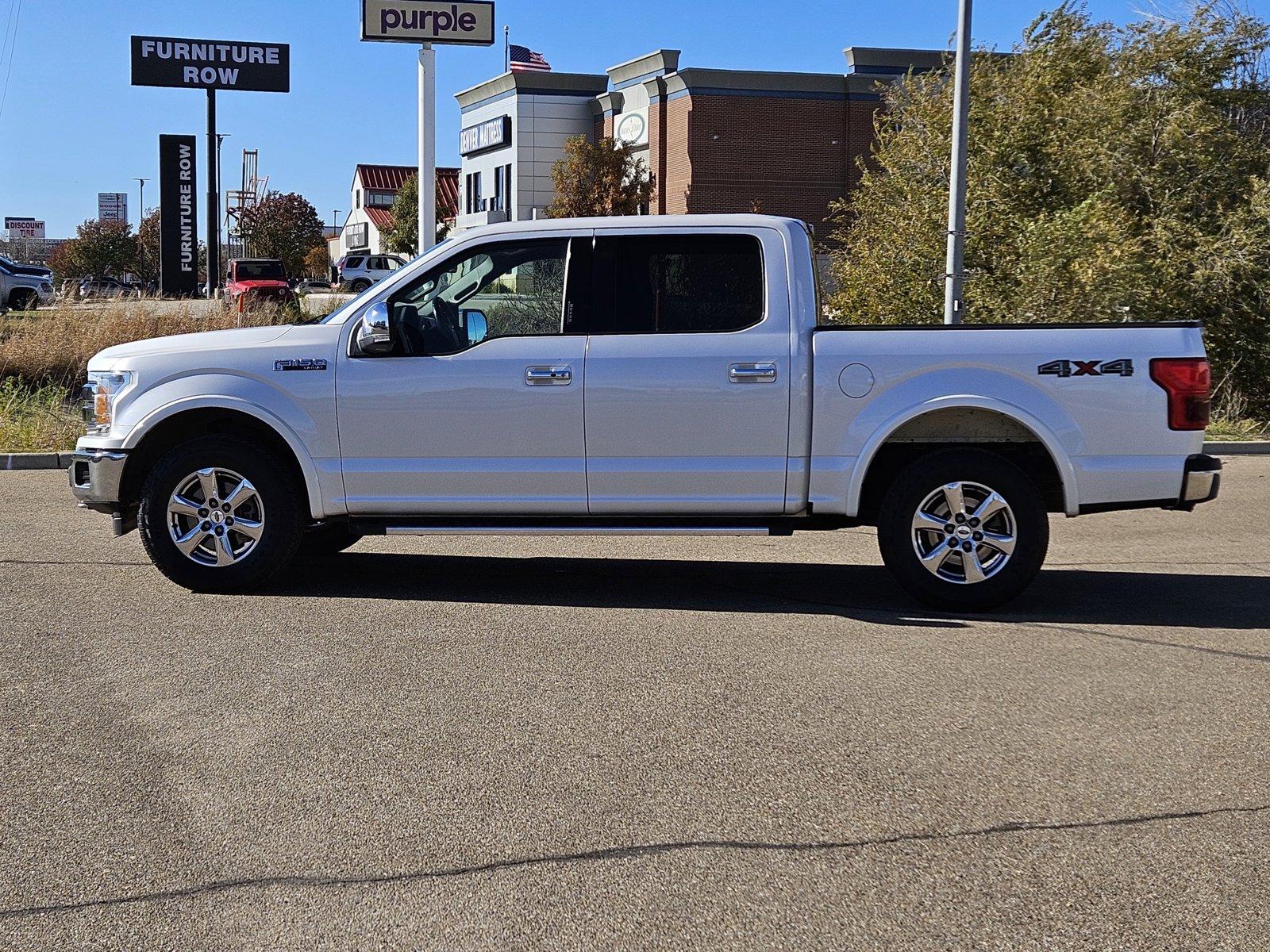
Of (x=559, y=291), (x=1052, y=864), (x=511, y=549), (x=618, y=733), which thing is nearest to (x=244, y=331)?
(x=559, y=291)

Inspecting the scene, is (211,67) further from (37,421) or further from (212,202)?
(37,421)

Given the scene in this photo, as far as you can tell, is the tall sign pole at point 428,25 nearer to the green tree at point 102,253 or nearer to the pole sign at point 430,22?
the pole sign at point 430,22

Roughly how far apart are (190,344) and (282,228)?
90.4 m

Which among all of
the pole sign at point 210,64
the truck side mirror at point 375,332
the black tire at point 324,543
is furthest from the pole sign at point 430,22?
the pole sign at point 210,64

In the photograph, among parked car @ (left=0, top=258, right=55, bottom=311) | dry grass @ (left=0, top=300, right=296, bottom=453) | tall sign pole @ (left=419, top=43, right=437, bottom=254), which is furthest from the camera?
parked car @ (left=0, top=258, right=55, bottom=311)

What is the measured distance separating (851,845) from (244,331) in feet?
17.3

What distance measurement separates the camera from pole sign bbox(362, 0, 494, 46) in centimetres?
2600

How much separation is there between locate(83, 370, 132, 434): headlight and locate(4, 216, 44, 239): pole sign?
147110mm

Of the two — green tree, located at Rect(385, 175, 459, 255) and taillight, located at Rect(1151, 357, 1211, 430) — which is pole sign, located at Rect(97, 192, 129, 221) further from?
taillight, located at Rect(1151, 357, 1211, 430)

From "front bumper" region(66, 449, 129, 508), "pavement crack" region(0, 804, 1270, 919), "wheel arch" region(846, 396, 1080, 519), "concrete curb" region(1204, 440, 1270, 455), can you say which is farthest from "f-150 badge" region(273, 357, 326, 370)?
"concrete curb" region(1204, 440, 1270, 455)

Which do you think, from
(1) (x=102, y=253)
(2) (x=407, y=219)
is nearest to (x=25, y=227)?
(1) (x=102, y=253)

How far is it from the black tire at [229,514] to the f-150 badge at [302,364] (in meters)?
0.48

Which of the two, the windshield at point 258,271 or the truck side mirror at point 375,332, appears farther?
the windshield at point 258,271

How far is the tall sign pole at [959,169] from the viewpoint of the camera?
1620cm
